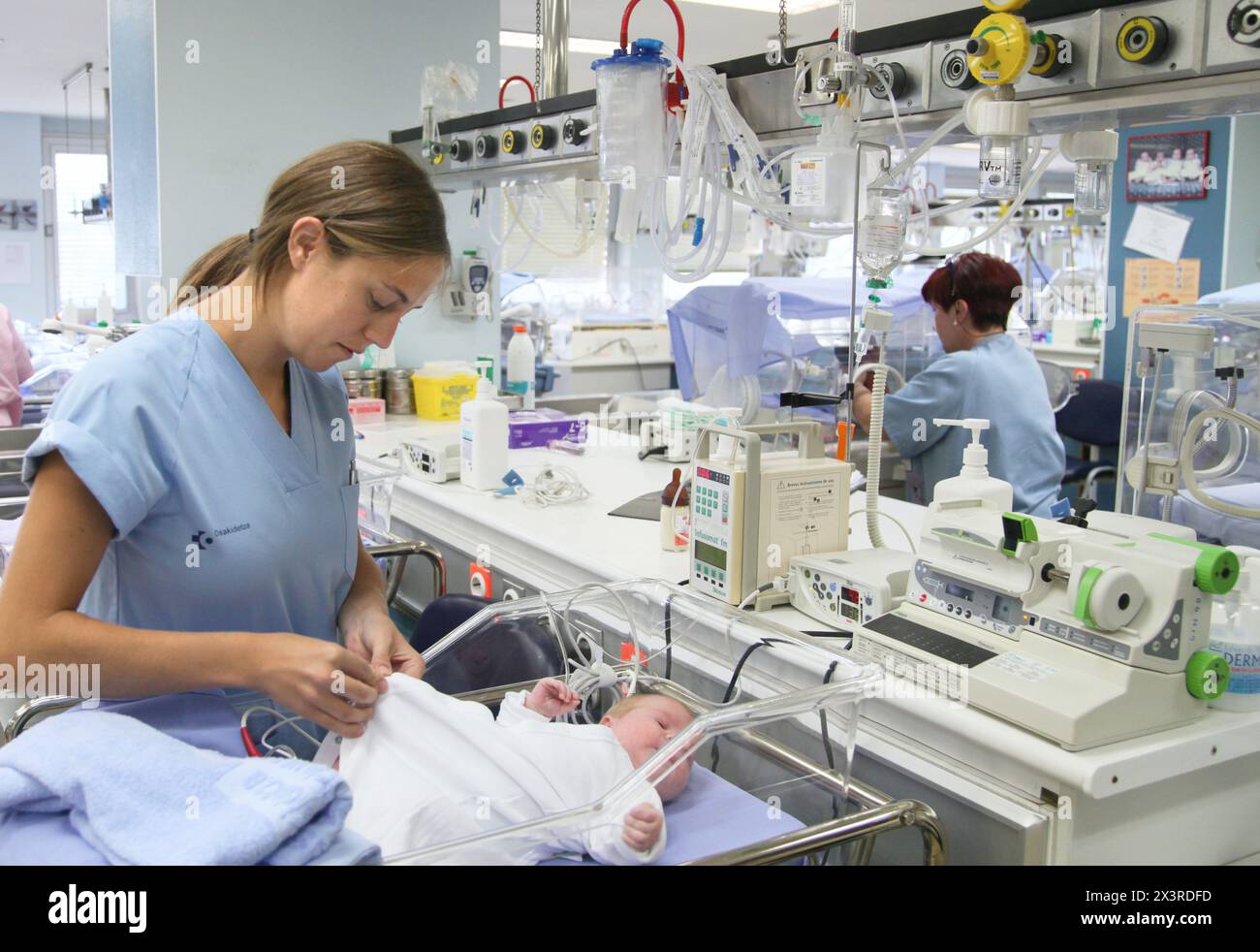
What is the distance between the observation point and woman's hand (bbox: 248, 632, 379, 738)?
1272 mm

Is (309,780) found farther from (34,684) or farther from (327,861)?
(34,684)

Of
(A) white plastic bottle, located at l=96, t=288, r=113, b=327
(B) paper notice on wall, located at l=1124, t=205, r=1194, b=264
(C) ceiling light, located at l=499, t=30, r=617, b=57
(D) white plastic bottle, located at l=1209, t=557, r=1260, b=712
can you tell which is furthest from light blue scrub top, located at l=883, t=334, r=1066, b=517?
(A) white plastic bottle, located at l=96, t=288, r=113, b=327

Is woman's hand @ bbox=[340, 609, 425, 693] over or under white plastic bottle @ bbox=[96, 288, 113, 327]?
under

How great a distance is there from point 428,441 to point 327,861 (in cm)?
208

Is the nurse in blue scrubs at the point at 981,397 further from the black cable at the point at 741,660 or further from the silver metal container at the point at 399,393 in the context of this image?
the black cable at the point at 741,660

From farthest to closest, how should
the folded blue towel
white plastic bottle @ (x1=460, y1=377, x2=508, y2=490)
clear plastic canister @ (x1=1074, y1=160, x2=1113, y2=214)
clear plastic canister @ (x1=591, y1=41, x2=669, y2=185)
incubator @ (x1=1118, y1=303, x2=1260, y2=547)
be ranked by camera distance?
1. white plastic bottle @ (x1=460, y1=377, x2=508, y2=490)
2. clear plastic canister @ (x1=591, y1=41, x2=669, y2=185)
3. incubator @ (x1=1118, y1=303, x2=1260, y2=547)
4. clear plastic canister @ (x1=1074, y1=160, x2=1113, y2=214)
5. the folded blue towel

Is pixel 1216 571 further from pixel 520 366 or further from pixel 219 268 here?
pixel 520 366

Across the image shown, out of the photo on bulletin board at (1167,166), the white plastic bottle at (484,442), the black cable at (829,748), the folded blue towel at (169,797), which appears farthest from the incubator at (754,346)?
the folded blue towel at (169,797)

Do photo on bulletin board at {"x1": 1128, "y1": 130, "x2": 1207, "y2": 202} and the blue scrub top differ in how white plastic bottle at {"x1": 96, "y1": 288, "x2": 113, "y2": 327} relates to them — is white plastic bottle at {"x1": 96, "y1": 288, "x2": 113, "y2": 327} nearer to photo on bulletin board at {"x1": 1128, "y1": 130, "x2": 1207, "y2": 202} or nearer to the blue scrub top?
the blue scrub top

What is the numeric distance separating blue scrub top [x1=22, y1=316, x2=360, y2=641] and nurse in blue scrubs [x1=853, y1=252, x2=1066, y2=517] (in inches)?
89.8

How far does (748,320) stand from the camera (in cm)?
421

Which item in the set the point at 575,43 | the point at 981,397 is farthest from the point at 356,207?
the point at 575,43

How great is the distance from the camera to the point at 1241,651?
148 cm
